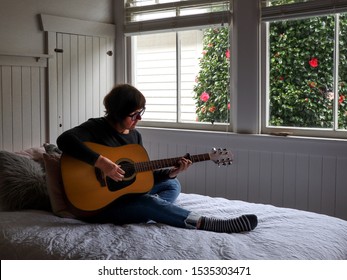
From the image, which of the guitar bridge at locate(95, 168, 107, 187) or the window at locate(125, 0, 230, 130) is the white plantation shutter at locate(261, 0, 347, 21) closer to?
the window at locate(125, 0, 230, 130)

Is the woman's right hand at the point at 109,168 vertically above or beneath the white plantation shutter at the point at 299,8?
beneath

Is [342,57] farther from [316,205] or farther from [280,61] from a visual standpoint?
[316,205]

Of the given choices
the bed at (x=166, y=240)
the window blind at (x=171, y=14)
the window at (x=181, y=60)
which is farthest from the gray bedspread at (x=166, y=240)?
the window blind at (x=171, y=14)

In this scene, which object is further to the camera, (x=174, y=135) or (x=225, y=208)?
(x=174, y=135)

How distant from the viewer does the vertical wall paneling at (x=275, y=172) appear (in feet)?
9.56

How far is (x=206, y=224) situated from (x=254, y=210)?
40 cm

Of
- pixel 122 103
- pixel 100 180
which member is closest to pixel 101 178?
pixel 100 180

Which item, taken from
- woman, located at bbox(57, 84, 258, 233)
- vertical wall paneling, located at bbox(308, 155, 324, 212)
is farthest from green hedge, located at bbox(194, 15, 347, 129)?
woman, located at bbox(57, 84, 258, 233)

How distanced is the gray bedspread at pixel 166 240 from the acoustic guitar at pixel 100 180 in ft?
0.39

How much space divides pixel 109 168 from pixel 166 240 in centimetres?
44

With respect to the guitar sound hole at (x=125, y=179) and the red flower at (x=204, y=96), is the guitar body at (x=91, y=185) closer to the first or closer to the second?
the guitar sound hole at (x=125, y=179)

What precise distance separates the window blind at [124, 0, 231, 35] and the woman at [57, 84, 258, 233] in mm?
1274

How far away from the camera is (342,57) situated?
116 inches

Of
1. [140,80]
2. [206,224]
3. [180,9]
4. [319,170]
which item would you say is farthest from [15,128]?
[319,170]
